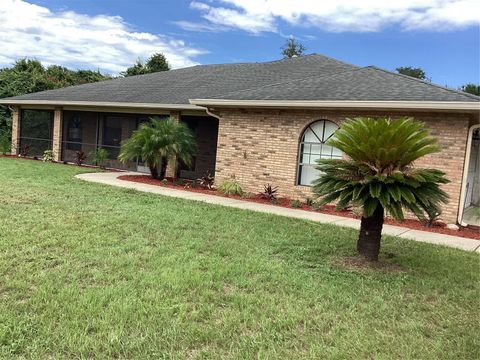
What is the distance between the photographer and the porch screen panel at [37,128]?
22397 millimetres

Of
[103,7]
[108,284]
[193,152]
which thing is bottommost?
[108,284]

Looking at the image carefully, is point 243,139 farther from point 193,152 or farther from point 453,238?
point 453,238

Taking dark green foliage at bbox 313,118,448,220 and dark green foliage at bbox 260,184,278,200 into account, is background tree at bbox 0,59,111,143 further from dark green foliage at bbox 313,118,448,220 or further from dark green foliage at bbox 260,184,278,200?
dark green foliage at bbox 313,118,448,220

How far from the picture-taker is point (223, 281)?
15.9ft

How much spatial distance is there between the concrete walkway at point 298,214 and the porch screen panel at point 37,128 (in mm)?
9946

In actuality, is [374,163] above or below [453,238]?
above

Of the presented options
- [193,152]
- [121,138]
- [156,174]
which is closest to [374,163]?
[193,152]

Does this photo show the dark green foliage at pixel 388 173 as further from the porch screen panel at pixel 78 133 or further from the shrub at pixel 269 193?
the porch screen panel at pixel 78 133

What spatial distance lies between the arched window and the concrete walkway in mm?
1557

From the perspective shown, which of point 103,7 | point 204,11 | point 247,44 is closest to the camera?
point 103,7

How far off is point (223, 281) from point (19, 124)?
65.8 feet

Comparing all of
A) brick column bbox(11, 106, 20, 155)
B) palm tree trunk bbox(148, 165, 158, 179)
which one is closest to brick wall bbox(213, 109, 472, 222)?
palm tree trunk bbox(148, 165, 158, 179)

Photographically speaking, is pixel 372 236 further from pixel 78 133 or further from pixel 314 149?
pixel 78 133

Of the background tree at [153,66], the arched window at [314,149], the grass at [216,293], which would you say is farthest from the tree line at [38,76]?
the grass at [216,293]
